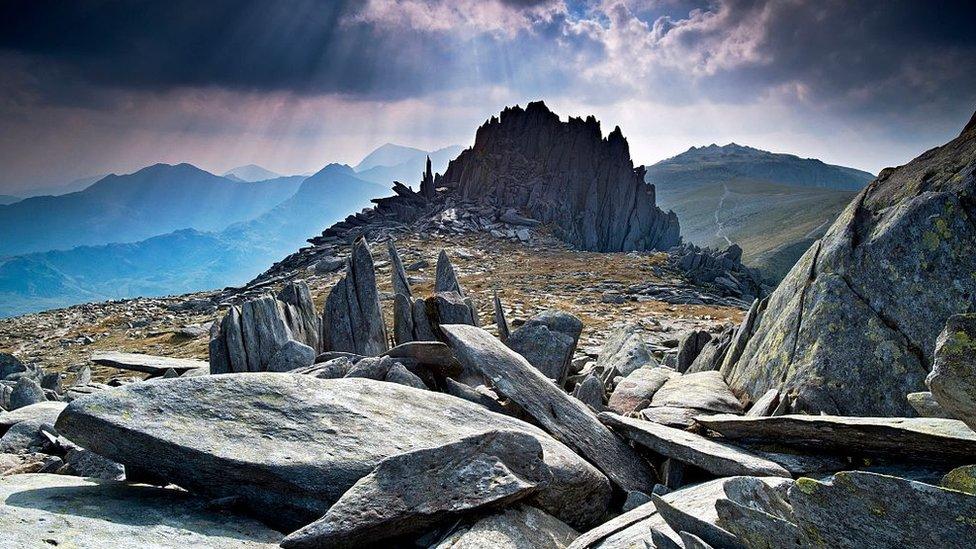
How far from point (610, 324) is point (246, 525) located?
3663 centimetres

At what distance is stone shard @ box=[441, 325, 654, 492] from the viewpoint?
9.70 meters

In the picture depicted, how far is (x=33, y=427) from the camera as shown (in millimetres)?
13094

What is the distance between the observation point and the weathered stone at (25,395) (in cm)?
1894

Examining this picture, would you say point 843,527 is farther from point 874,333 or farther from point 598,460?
point 874,333

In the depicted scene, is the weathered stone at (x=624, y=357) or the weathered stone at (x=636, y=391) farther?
the weathered stone at (x=624, y=357)

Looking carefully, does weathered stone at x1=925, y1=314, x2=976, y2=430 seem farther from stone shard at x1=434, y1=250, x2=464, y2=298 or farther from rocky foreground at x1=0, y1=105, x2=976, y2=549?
stone shard at x1=434, y1=250, x2=464, y2=298

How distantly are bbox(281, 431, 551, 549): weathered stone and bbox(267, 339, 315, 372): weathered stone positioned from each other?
12.0 meters

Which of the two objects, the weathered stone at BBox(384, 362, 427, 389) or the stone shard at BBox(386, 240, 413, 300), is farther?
the stone shard at BBox(386, 240, 413, 300)

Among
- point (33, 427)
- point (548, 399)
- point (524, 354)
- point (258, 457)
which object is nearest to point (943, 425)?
point (548, 399)

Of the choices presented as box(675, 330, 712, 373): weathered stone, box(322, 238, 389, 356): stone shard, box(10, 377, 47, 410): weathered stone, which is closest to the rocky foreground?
box(675, 330, 712, 373): weathered stone

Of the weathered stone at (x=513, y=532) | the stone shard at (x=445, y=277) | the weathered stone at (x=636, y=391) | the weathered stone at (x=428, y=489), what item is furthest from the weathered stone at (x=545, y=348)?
the weathered stone at (x=513, y=532)

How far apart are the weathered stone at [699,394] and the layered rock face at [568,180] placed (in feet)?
371

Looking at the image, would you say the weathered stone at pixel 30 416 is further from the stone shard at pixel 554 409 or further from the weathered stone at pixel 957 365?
the weathered stone at pixel 957 365

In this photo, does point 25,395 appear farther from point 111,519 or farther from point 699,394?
point 699,394
